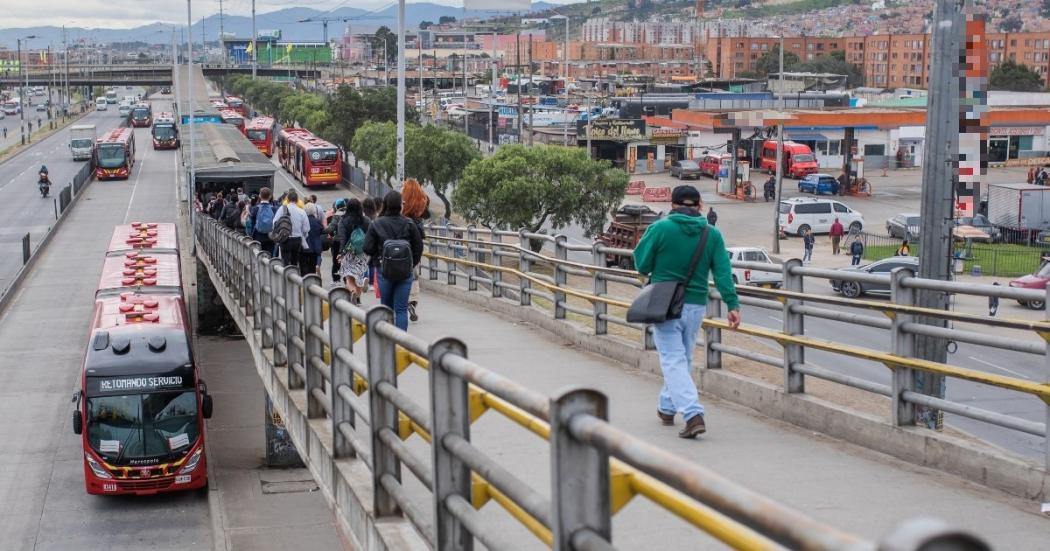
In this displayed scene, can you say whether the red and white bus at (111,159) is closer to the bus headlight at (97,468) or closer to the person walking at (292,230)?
the bus headlight at (97,468)

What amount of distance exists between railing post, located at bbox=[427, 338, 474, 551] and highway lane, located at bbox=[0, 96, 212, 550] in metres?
17.8

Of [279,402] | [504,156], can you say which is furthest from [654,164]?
[279,402]

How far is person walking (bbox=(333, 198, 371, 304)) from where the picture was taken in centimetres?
1620

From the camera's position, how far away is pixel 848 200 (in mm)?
67000

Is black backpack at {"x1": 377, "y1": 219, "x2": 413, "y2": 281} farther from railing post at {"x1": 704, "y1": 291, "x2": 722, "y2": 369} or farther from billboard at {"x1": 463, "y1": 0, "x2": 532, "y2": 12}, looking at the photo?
billboard at {"x1": 463, "y1": 0, "x2": 532, "y2": 12}

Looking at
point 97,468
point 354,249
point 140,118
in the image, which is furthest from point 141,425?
point 140,118

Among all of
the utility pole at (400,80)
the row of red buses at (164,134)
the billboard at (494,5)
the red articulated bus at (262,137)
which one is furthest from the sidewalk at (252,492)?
the row of red buses at (164,134)

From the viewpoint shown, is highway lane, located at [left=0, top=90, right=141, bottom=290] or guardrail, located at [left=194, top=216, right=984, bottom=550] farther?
highway lane, located at [left=0, top=90, right=141, bottom=290]

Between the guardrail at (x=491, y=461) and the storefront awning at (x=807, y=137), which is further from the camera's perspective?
the storefront awning at (x=807, y=137)

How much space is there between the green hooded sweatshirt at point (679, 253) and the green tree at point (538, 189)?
123 ft

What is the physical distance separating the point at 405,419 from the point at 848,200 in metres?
63.0

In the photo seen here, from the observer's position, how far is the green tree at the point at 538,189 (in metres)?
46.7

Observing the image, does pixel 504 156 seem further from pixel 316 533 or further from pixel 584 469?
pixel 584 469

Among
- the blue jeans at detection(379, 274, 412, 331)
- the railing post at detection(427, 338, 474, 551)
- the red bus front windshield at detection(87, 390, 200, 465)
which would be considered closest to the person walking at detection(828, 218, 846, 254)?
the red bus front windshield at detection(87, 390, 200, 465)
